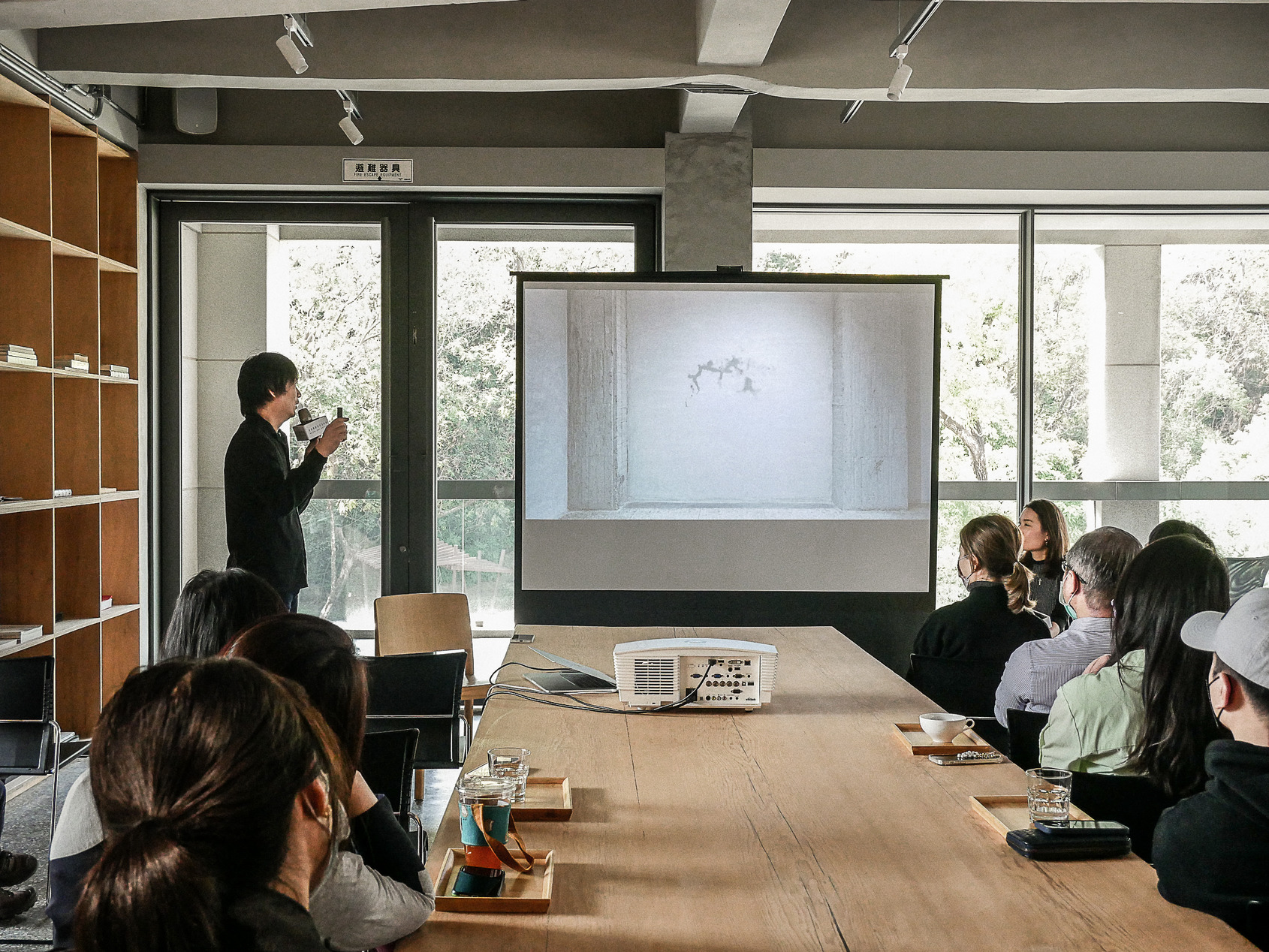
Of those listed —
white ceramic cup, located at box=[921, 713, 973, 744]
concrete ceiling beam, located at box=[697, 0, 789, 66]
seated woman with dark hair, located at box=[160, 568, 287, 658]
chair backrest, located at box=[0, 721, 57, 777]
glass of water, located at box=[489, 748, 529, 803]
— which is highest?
concrete ceiling beam, located at box=[697, 0, 789, 66]

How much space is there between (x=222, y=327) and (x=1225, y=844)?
4.85m

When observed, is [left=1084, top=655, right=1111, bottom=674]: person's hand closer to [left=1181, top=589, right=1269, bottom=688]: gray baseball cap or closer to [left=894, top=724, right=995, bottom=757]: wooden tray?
[left=894, top=724, right=995, bottom=757]: wooden tray

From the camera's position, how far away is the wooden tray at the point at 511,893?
1398 millimetres

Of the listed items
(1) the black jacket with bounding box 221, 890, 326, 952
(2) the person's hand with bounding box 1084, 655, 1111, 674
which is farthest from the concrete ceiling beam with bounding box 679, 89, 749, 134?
(1) the black jacket with bounding box 221, 890, 326, 952

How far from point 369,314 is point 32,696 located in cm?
274

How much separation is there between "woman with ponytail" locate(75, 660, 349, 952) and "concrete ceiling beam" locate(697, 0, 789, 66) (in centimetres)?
311

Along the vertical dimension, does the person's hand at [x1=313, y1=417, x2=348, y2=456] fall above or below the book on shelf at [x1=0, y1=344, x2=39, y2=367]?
below

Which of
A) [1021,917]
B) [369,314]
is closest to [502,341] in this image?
[369,314]

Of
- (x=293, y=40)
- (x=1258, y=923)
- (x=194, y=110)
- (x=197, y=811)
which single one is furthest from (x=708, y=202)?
(x=197, y=811)

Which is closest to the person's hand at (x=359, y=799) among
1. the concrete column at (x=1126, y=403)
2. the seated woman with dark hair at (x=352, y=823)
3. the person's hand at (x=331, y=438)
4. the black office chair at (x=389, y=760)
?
the seated woman with dark hair at (x=352, y=823)

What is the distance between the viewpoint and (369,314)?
5176 mm

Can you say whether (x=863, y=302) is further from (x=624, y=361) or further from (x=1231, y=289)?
(x=1231, y=289)

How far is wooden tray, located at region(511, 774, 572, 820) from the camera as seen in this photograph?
5.76 feet

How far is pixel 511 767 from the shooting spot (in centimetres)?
178
